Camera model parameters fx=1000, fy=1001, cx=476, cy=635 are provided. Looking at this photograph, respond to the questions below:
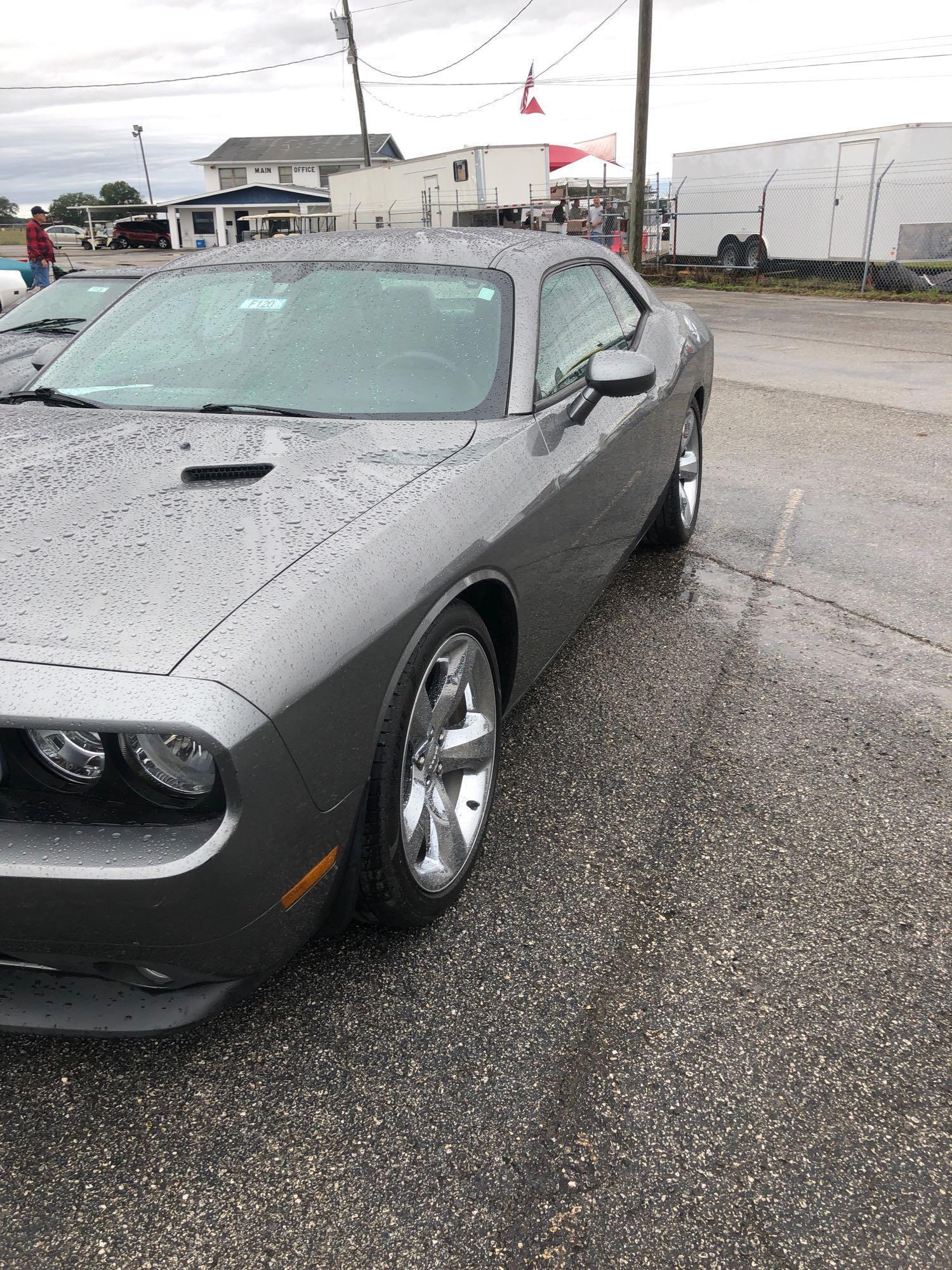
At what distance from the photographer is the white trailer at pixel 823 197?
56.1 ft

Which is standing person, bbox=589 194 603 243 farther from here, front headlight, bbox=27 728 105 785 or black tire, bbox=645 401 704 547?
front headlight, bbox=27 728 105 785

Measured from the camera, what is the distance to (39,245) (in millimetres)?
14883

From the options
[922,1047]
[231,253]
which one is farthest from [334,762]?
[231,253]

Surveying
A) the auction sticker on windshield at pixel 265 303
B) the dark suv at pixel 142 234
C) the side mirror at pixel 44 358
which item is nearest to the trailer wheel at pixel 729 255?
the side mirror at pixel 44 358

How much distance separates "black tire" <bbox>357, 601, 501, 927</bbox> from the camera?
195 cm

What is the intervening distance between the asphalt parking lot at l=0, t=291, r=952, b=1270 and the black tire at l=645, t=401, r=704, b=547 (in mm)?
1398

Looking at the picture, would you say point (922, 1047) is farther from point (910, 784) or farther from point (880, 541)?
point (880, 541)

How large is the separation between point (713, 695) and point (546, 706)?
591 mm

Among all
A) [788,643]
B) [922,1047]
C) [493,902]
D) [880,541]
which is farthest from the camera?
[880,541]

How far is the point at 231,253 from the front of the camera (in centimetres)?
345

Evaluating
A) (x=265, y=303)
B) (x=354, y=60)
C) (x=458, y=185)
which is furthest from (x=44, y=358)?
(x=354, y=60)

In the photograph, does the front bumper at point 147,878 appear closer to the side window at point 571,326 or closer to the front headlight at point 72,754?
the front headlight at point 72,754

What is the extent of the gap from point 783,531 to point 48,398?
3.68 m

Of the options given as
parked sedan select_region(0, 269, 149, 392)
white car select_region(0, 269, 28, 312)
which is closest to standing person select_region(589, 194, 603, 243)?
white car select_region(0, 269, 28, 312)
